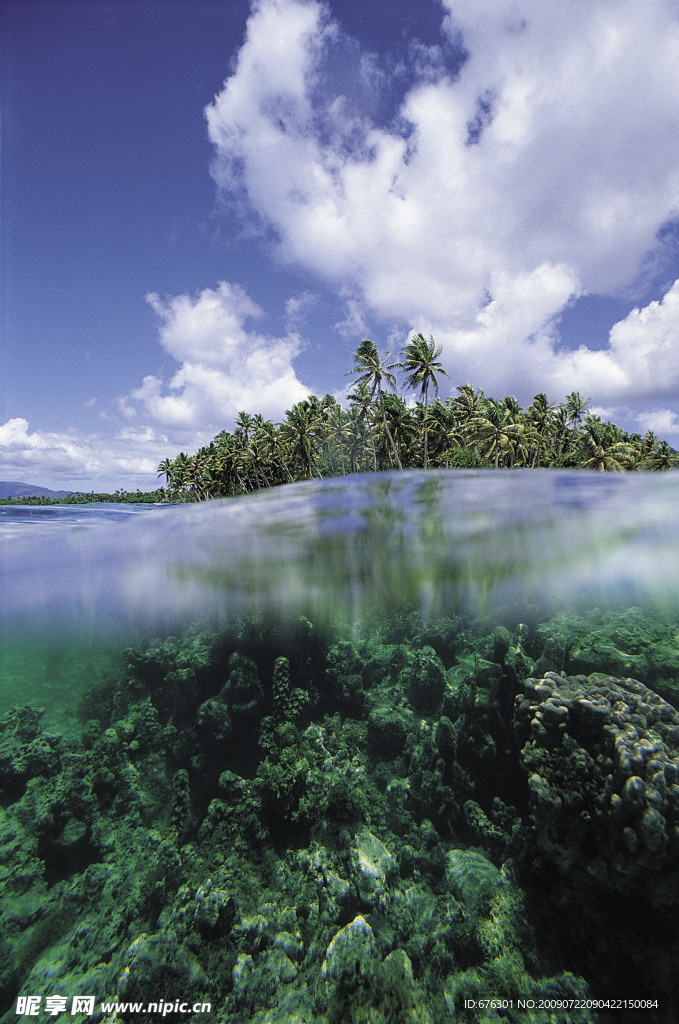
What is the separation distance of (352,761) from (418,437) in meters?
37.7

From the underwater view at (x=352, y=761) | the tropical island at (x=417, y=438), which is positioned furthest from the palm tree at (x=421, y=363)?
the underwater view at (x=352, y=761)

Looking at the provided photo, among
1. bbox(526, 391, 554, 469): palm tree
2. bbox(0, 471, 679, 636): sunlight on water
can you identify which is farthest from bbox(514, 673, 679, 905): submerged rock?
bbox(526, 391, 554, 469): palm tree

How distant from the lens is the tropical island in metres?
34.9

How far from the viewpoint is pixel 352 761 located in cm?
1207

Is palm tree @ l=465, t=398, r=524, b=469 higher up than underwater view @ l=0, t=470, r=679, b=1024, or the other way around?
palm tree @ l=465, t=398, r=524, b=469

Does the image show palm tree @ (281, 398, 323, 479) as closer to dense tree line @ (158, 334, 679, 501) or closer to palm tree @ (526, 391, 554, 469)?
dense tree line @ (158, 334, 679, 501)

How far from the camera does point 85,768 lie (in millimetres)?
11891

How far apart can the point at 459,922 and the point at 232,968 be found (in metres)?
5.05

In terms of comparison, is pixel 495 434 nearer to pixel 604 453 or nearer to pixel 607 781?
pixel 604 453

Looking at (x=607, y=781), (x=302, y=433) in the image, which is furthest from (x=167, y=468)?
(x=607, y=781)

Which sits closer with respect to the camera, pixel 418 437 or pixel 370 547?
pixel 370 547

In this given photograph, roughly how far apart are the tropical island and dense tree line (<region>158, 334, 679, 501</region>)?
11 centimetres

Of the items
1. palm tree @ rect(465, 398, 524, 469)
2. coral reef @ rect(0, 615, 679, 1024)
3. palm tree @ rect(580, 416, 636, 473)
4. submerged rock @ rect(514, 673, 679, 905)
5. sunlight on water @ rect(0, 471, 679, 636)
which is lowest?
coral reef @ rect(0, 615, 679, 1024)

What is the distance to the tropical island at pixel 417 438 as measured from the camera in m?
34.9
